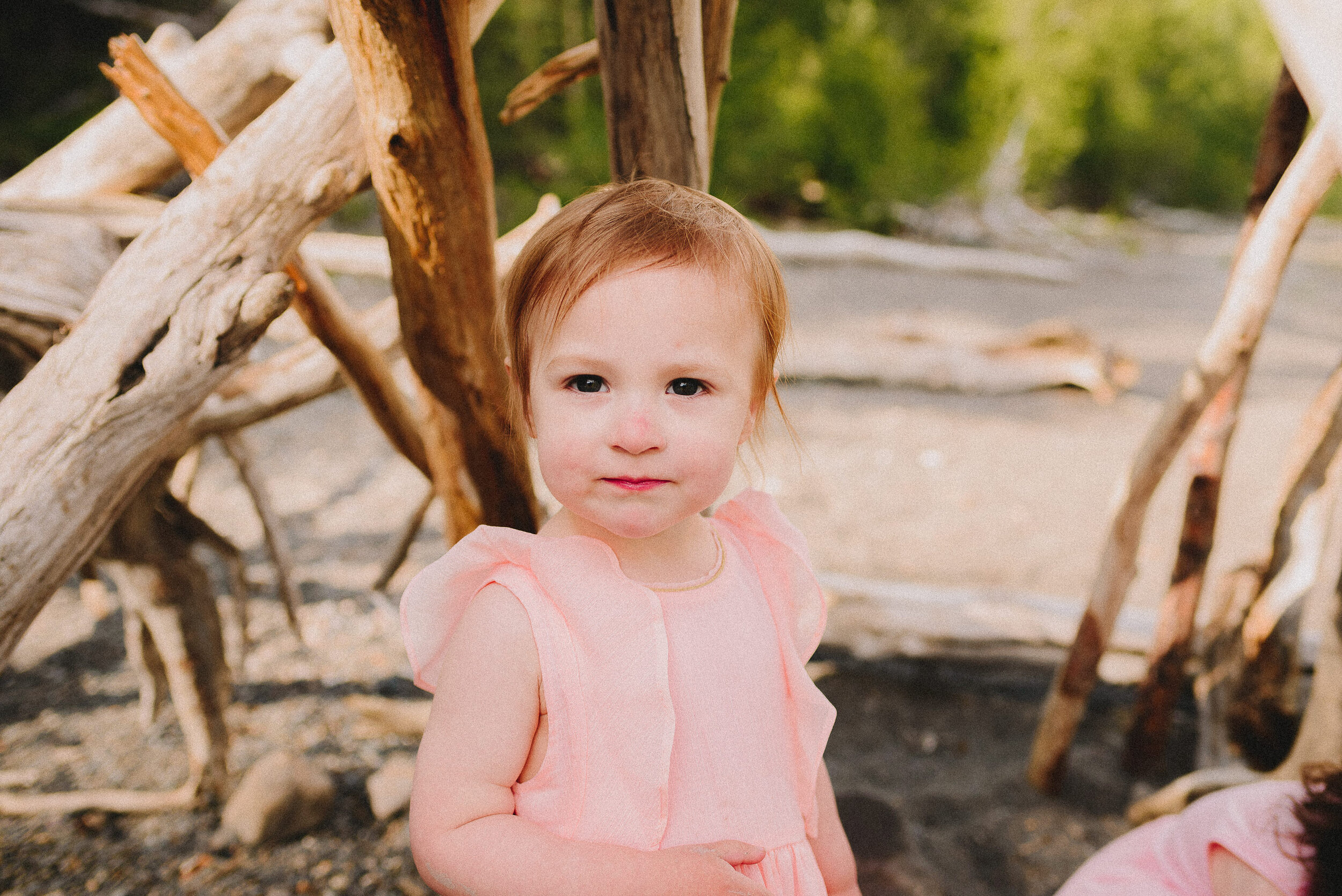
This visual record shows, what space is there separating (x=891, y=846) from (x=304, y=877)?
1.36 metres

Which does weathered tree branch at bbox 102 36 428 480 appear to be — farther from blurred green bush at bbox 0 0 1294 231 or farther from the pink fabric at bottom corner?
blurred green bush at bbox 0 0 1294 231

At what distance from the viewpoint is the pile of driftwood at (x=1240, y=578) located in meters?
1.70

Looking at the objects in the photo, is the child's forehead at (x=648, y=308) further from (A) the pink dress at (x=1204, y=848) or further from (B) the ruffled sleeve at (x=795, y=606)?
(A) the pink dress at (x=1204, y=848)

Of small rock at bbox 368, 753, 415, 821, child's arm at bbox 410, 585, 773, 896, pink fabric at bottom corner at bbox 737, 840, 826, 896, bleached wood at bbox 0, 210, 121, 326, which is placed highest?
bleached wood at bbox 0, 210, 121, 326

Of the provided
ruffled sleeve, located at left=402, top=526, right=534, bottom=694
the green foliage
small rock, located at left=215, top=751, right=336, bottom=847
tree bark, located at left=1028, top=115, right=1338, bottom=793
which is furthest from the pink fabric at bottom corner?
the green foliage

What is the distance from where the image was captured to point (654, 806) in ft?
2.92

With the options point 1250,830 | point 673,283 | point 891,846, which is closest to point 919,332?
point 891,846

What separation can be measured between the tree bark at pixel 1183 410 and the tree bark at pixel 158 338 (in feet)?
5.29

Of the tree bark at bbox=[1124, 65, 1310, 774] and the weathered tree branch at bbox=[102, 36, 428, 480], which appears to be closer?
the weathered tree branch at bbox=[102, 36, 428, 480]

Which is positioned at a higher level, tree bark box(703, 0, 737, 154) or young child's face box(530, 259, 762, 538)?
tree bark box(703, 0, 737, 154)

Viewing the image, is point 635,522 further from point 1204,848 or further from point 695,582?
point 1204,848

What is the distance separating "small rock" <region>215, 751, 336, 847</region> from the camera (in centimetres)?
191

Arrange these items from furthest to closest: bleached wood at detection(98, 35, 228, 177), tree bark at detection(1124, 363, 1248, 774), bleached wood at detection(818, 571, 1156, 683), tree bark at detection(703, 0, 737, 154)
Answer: bleached wood at detection(818, 571, 1156, 683), tree bark at detection(1124, 363, 1248, 774), tree bark at detection(703, 0, 737, 154), bleached wood at detection(98, 35, 228, 177)

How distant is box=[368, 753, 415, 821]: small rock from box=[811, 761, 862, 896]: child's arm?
1309 mm
